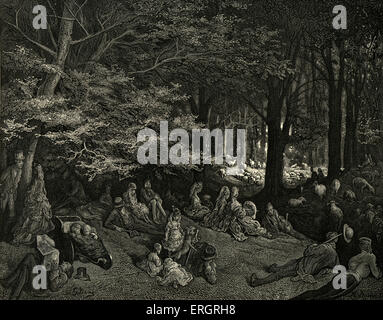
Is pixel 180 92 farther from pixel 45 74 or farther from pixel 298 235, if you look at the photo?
pixel 298 235

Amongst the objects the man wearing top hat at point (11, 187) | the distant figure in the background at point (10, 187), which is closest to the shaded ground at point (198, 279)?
the distant figure in the background at point (10, 187)

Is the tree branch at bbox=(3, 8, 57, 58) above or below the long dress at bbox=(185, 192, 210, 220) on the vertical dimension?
above

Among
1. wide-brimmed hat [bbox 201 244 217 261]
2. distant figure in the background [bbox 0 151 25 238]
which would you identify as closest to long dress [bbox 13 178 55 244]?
distant figure in the background [bbox 0 151 25 238]

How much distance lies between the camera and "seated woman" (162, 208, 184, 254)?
7766 mm

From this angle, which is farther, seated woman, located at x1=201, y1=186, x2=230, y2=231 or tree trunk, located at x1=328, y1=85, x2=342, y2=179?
tree trunk, located at x1=328, y1=85, x2=342, y2=179

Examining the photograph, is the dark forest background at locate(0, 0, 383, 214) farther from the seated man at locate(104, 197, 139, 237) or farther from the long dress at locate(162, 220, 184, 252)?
the long dress at locate(162, 220, 184, 252)

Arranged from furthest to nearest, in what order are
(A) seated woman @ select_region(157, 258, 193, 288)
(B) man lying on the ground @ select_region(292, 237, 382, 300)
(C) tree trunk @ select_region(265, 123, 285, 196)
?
(C) tree trunk @ select_region(265, 123, 285, 196) < (B) man lying on the ground @ select_region(292, 237, 382, 300) < (A) seated woman @ select_region(157, 258, 193, 288)

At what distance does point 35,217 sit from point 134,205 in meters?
1.75

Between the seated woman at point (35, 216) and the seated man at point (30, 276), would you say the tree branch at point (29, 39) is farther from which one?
the seated man at point (30, 276)

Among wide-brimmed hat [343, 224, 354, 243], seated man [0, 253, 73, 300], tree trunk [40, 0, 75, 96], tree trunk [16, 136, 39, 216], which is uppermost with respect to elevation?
tree trunk [40, 0, 75, 96]

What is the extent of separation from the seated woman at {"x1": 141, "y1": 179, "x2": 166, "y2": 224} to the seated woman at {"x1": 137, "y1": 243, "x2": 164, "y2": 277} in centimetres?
50

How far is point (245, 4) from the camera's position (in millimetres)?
8008

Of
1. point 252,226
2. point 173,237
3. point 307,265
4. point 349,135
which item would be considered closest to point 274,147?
point 349,135
